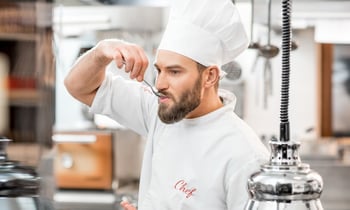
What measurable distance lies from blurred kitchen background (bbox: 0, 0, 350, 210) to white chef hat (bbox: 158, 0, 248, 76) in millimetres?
849

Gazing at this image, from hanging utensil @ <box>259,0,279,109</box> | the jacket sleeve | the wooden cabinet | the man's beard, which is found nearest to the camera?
the man's beard

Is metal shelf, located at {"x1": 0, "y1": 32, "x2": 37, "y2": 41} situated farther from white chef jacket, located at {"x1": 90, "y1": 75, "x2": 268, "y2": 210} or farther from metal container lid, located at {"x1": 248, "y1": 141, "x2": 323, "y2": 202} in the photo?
metal container lid, located at {"x1": 248, "y1": 141, "x2": 323, "y2": 202}

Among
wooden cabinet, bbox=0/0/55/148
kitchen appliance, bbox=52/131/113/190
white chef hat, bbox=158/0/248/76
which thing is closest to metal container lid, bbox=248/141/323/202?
white chef hat, bbox=158/0/248/76

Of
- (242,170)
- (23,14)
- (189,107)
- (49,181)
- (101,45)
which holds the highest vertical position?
(23,14)

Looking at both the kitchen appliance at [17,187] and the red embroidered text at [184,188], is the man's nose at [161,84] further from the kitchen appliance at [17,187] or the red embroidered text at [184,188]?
the kitchen appliance at [17,187]

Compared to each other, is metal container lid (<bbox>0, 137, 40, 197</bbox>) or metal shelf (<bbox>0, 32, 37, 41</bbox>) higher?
metal shelf (<bbox>0, 32, 37, 41</bbox>)

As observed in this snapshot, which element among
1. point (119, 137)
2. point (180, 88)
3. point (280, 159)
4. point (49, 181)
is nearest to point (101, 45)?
point (180, 88)

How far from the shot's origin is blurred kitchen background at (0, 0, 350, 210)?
268cm

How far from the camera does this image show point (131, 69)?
4.04 feet

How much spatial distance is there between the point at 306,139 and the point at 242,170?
311cm

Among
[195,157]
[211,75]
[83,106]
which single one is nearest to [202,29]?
[211,75]

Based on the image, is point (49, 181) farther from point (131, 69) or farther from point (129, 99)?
point (131, 69)

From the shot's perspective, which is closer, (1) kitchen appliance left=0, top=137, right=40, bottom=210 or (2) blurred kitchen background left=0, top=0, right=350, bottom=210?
(1) kitchen appliance left=0, top=137, right=40, bottom=210

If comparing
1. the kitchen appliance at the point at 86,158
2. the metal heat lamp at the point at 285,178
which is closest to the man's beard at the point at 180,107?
the metal heat lamp at the point at 285,178
